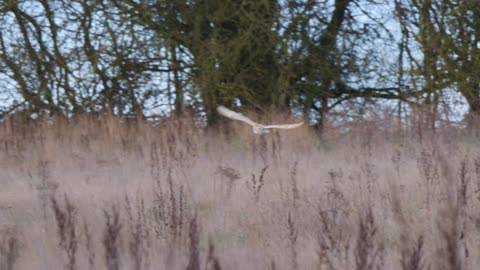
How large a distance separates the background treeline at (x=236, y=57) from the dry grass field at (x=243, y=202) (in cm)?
279

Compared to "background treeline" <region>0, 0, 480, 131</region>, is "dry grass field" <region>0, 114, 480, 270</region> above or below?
below

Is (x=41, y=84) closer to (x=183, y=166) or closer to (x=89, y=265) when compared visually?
(x=183, y=166)

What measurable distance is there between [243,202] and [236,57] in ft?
19.9

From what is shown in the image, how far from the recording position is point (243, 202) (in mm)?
5410

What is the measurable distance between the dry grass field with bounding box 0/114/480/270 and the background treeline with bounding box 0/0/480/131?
279cm

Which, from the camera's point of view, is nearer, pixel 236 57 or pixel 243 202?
pixel 243 202

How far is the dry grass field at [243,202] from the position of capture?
3869 mm

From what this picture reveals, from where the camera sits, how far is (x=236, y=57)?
11273mm

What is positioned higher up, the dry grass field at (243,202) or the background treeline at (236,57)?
the background treeline at (236,57)

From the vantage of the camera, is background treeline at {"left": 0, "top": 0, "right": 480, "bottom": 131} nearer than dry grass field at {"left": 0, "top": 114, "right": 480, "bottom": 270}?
No

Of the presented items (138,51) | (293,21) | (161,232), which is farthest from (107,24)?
(161,232)

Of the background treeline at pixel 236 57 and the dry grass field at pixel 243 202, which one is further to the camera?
the background treeline at pixel 236 57

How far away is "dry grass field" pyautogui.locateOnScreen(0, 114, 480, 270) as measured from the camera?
387cm

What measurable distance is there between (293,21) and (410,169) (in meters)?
5.54
